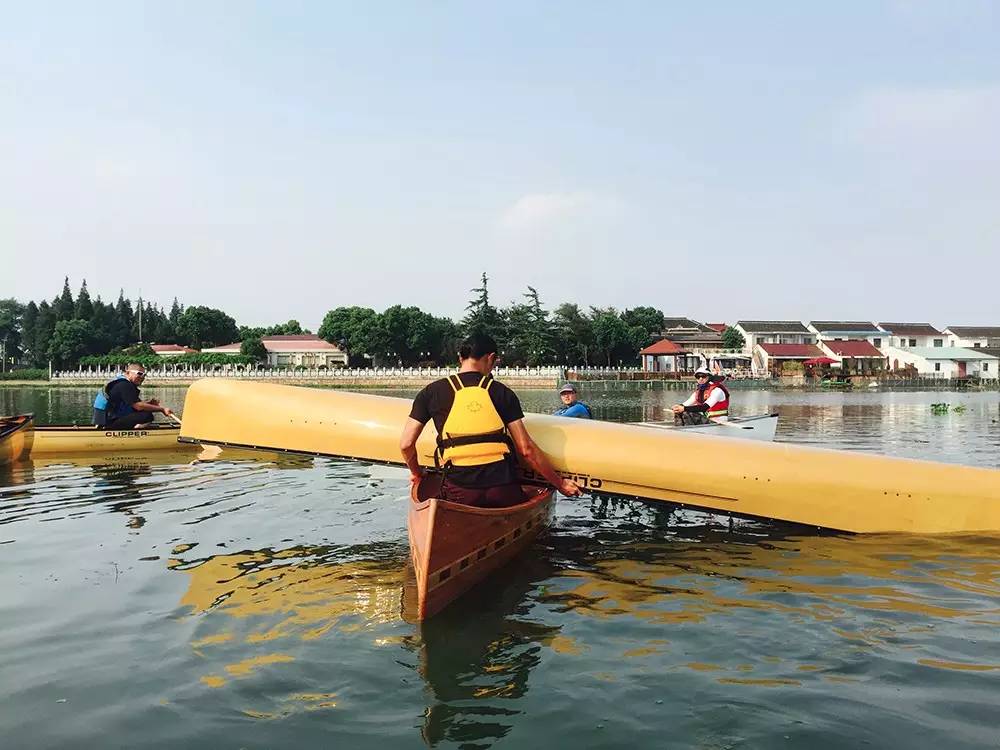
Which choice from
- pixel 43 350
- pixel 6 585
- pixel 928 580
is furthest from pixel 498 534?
pixel 43 350

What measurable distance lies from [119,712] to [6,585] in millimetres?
3292

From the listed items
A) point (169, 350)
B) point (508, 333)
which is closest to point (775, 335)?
point (508, 333)

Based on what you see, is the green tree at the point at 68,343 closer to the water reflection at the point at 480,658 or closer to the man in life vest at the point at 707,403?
the man in life vest at the point at 707,403

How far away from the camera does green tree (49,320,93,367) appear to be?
333 ft

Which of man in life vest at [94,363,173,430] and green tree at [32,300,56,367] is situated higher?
green tree at [32,300,56,367]

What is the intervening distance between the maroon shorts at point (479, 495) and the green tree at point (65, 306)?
398 feet

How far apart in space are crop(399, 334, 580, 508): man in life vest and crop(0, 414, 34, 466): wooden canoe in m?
11.5

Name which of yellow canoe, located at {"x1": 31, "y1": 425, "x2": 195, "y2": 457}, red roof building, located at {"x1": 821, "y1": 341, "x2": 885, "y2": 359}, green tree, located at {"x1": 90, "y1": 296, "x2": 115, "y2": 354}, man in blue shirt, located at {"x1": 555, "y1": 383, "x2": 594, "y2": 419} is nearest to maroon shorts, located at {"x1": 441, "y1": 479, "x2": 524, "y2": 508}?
man in blue shirt, located at {"x1": 555, "y1": 383, "x2": 594, "y2": 419}

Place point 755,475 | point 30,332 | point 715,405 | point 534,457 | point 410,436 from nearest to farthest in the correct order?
point 410,436 → point 534,457 → point 755,475 → point 715,405 → point 30,332

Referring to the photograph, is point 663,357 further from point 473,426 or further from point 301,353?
point 473,426

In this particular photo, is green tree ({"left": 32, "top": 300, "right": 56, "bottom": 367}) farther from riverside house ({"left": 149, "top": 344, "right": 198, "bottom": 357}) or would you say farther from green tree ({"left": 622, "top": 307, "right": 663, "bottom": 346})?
green tree ({"left": 622, "top": 307, "right": 663, "bottom": 346})

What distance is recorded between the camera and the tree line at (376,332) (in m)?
89.9

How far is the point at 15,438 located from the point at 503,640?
1323cm

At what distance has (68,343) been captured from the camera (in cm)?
10162
